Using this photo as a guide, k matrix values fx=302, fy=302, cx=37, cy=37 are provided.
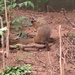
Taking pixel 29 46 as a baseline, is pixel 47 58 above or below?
below

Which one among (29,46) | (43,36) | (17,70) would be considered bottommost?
(17,70)

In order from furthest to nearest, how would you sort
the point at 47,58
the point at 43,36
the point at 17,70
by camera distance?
the point at 43,36
the point at 47,58
the point at 17,70

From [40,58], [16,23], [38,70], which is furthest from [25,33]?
[38,70]

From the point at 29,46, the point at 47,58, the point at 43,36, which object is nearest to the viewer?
the point at 47,58

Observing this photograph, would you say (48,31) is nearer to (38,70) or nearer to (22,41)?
(22,41)

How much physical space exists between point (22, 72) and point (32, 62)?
2.34 feet

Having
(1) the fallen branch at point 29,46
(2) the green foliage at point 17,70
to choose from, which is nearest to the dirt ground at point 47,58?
(1) the fallen branch at point 29,46

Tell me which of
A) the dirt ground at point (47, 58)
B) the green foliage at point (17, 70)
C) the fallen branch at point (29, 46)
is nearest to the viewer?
the green foliage at point (17, 70)

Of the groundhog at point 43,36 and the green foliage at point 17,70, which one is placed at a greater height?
the groundhog at point 43,36

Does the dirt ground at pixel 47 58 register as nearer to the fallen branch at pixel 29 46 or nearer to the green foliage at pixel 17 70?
the fallen branch at pixel 29 46

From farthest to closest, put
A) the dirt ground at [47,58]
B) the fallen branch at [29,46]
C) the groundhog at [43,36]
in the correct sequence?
the groundhog at [43,36] < the fallen branch at [29,46] < the dirt ground at [47,58]

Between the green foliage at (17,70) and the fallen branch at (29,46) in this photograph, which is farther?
the fallen branch at (29,46)

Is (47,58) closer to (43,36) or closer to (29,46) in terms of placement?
(29,46)

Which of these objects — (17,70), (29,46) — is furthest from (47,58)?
(17,70)
